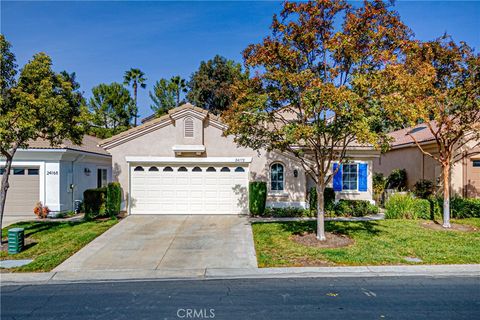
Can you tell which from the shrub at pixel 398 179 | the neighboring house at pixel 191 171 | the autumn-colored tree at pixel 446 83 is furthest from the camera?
the shrub at pixel 398 179

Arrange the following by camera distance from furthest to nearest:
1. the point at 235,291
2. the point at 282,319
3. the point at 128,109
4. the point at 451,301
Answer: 1. the point at 128,109
2. the point at 235,291
3. the point at 451,301
4. the point at 282,319

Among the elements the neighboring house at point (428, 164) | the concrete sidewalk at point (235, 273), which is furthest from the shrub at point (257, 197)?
A: the concrete sidewalk at point (235, 273)

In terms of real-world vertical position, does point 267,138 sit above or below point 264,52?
below

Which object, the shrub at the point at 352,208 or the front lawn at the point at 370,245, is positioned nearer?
the front lawn at the point at 370,245

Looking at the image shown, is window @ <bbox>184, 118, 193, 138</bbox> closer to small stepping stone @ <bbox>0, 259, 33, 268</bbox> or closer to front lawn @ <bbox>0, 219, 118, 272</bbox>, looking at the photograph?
front lawn @ <bbox>0, 219, 118, 272</bbox>

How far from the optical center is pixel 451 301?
6.55 m

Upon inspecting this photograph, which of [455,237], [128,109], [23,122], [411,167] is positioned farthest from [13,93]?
[128,109]

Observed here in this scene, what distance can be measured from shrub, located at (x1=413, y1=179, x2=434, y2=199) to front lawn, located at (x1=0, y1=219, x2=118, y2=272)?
15.4 meters

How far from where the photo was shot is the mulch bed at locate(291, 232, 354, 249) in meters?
10.6

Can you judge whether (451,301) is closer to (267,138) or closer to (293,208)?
(267,138)

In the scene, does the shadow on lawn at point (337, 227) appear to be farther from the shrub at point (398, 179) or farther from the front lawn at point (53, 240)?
the shrub at point (398, 179)

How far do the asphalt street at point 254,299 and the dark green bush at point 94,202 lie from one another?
24.8 ft

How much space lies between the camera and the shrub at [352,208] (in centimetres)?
1560

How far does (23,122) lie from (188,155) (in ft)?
22.9
